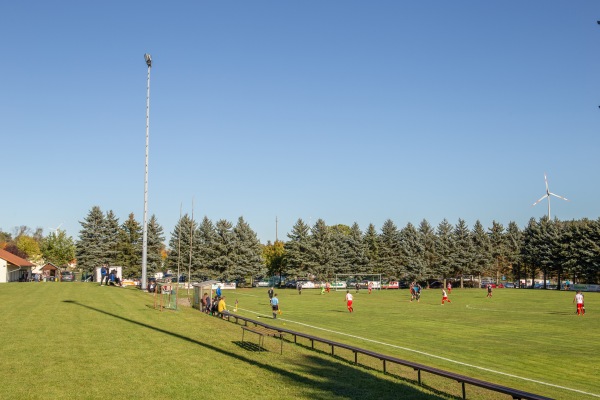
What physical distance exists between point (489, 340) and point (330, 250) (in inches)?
2966

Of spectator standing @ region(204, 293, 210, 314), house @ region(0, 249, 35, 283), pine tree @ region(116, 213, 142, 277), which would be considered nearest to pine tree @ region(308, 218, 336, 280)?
pine tree @ region(116, 213, 142, 277)

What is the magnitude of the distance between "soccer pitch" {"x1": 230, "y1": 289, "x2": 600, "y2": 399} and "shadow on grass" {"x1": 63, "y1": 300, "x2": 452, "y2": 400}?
369 centimetres

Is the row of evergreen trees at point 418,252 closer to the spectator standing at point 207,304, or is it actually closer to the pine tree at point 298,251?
the pine tree at point 298,251

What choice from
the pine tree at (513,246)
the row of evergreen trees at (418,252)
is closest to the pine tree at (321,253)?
the row of evergreen trees at (418,252)

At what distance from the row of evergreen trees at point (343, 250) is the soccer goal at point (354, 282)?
61.4 inches

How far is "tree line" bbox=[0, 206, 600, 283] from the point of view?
8600 centimetres

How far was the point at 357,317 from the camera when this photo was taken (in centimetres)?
3562

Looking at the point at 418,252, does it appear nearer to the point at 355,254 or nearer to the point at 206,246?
the point at 355,254

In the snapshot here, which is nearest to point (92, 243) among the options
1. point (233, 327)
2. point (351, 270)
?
point (351, 270)

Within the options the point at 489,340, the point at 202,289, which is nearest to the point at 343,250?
the point at 202,289

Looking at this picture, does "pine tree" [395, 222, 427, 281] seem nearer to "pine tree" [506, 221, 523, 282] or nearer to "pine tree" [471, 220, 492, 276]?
"pine tree" [471, 220, 492, 276]

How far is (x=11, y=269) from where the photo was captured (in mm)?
74812

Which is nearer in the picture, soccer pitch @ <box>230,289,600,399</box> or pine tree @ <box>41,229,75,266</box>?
soccer pitch @ <box>230,289,600,399</box>

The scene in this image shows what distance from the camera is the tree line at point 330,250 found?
3386 inches
